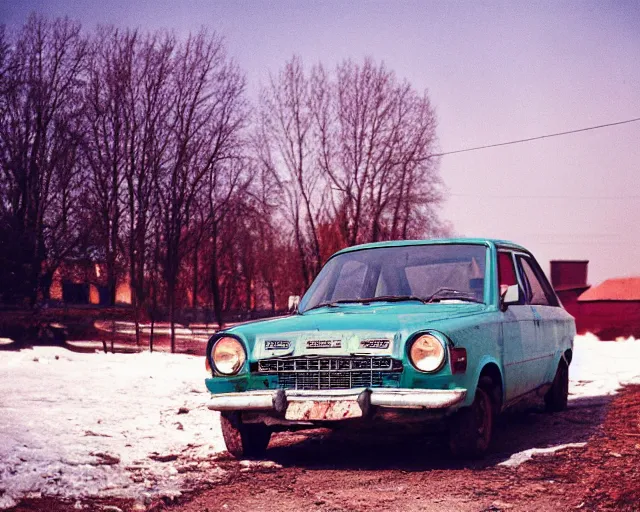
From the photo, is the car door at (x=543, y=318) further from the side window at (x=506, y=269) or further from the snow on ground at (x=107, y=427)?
the snow on ground at (x=107, y=427)

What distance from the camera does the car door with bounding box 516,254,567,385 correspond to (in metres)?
7.38

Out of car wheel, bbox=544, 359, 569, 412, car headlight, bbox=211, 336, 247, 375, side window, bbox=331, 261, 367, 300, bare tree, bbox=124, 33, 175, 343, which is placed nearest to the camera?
car headlight, bbox=211, 336, 247, 375

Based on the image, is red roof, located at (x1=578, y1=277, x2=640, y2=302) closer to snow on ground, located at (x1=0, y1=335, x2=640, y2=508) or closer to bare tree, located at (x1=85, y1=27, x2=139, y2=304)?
bare tree, located at (x1=85, y1=27, x2=139, y2=304)

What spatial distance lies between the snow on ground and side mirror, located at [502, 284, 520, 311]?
1131 millimetres

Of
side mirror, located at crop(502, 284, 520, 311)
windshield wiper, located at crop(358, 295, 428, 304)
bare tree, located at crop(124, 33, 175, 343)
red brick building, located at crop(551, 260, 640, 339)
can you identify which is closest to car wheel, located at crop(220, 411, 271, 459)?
windshield wiper, located at crop(358, 295, 428, 304)

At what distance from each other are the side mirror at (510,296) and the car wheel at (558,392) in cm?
217

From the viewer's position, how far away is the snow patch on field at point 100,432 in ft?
17.3

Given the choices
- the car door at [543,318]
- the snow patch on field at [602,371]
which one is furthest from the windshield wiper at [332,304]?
the snow patch on field at [602,371]

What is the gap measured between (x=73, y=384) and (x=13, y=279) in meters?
18.0

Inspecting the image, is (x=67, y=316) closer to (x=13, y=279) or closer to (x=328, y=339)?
(x=13, y=279)

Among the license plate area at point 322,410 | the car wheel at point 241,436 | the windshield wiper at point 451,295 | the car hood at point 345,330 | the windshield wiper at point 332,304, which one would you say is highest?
the windshield wiper at point 451,295

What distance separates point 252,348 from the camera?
568 centimetres

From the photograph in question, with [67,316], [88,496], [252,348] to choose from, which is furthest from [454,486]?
[67,316]

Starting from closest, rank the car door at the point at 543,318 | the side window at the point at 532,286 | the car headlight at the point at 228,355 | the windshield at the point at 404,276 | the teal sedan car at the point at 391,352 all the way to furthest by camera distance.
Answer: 1. the teal sedan car at the point at 391,352
2. the car headlight at the point at 228,355
3. the windshield at the point at 404,276
4. the car door at the point at 543,318
5. the side window at the point at 532,286
